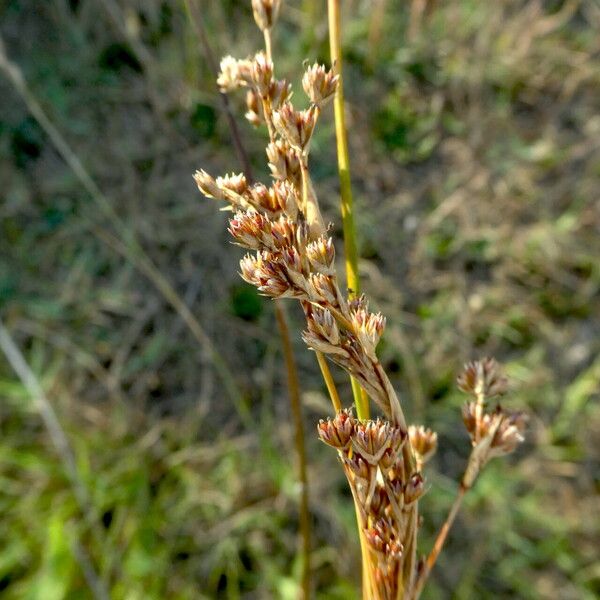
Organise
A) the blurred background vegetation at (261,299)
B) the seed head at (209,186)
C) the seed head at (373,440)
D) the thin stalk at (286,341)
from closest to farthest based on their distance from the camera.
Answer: the seed head at (373,440)
the seed head at (209,186)
the thin stalk at (286,341)
the blurred background vegetation at (261,299)

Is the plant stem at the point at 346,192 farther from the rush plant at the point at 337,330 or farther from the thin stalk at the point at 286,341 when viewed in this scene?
the thin stalk at the point at 286,341

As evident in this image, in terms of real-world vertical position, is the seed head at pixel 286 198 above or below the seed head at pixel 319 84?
below

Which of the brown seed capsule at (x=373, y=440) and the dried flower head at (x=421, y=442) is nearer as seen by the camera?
the brown seed capsule at (x=373, y=440)

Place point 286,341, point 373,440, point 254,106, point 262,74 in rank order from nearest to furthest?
1. point 373,440
2. point 262,74
3. point 254,106
4. point 286,341

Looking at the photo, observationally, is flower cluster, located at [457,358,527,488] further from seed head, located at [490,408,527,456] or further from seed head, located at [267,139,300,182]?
seed head, located at [267,139,300,182]

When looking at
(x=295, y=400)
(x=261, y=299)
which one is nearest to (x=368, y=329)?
(x=295, y=400)

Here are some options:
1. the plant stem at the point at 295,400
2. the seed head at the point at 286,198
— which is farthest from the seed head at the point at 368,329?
the plant stem at the point at 295,400

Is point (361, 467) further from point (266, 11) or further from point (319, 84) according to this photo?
point (266, 11)

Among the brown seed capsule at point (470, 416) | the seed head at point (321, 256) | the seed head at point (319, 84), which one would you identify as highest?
the seed head at point (319, 84)
